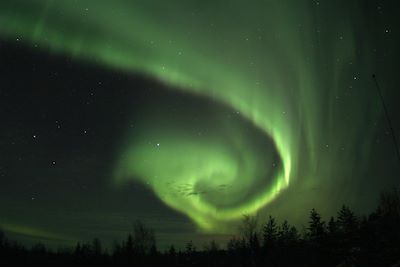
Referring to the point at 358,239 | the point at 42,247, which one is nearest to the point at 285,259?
the point at 358,239

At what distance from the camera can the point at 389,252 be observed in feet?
153

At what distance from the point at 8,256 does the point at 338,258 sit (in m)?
89.2

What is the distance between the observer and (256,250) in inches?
3765

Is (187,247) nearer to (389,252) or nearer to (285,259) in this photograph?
(285,259)

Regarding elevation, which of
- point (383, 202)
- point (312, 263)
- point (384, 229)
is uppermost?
point (383, 202)

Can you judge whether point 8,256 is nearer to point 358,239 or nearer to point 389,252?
Result: point 358,239

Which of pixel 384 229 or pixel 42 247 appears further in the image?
pixel 42 247

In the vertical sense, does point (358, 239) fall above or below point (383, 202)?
below

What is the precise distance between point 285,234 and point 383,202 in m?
34.2

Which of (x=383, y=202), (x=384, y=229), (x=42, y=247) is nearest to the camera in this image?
(x=384, y=229)

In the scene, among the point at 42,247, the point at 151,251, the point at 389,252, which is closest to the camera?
the point at 389,252

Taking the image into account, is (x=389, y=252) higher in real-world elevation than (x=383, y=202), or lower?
lower

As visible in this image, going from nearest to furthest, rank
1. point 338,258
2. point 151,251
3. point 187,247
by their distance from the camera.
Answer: point 338,258, point 151,251, point 187,247

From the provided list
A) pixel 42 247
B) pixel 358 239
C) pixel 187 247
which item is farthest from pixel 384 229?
pixel 42 247
